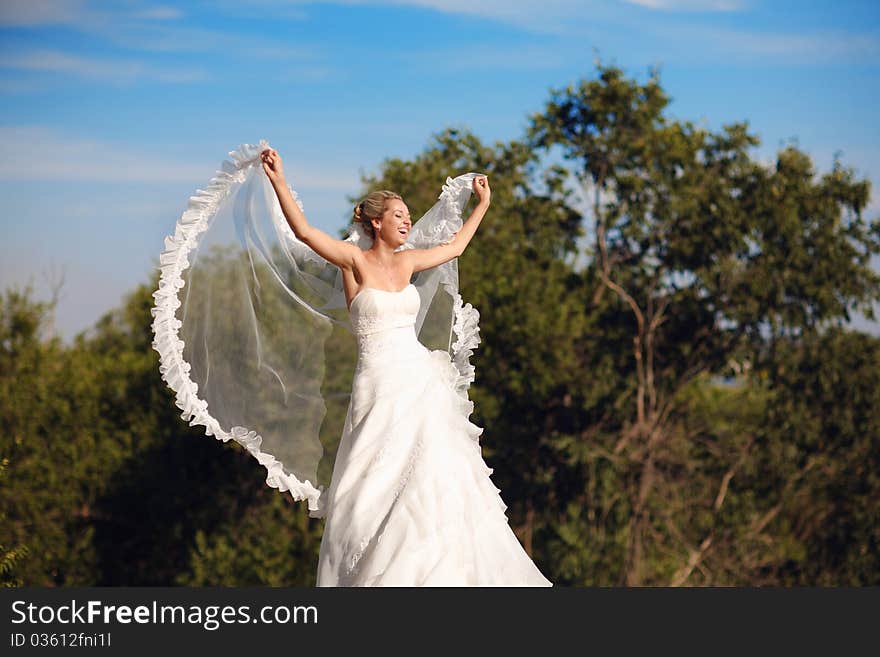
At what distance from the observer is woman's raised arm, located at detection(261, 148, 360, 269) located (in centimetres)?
648

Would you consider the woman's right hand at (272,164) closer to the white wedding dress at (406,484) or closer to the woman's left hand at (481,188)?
the white wedding dress at (406,484)

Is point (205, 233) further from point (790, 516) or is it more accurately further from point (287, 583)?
point (790, 516)

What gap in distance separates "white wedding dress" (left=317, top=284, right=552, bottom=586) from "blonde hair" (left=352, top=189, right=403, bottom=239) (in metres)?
0.42

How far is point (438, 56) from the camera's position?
29.0 metres

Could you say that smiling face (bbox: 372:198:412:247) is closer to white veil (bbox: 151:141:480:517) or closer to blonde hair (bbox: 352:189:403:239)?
blonde hair (bbox: 352:189:403:239)

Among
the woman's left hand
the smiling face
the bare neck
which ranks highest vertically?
the woman's left hand

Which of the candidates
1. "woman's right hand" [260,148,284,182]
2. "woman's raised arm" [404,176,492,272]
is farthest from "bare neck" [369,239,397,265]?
"woman's right hand" [260,148,284,182]

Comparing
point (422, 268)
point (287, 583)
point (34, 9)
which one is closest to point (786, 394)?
point (287, 583)

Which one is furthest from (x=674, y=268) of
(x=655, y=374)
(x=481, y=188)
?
(x=481, y=188)

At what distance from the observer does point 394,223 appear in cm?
679

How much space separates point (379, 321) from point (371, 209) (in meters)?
0.65

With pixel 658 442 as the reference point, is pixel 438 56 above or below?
above

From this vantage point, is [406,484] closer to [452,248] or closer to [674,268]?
[452,248]

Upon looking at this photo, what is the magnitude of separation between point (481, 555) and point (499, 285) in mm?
15625
